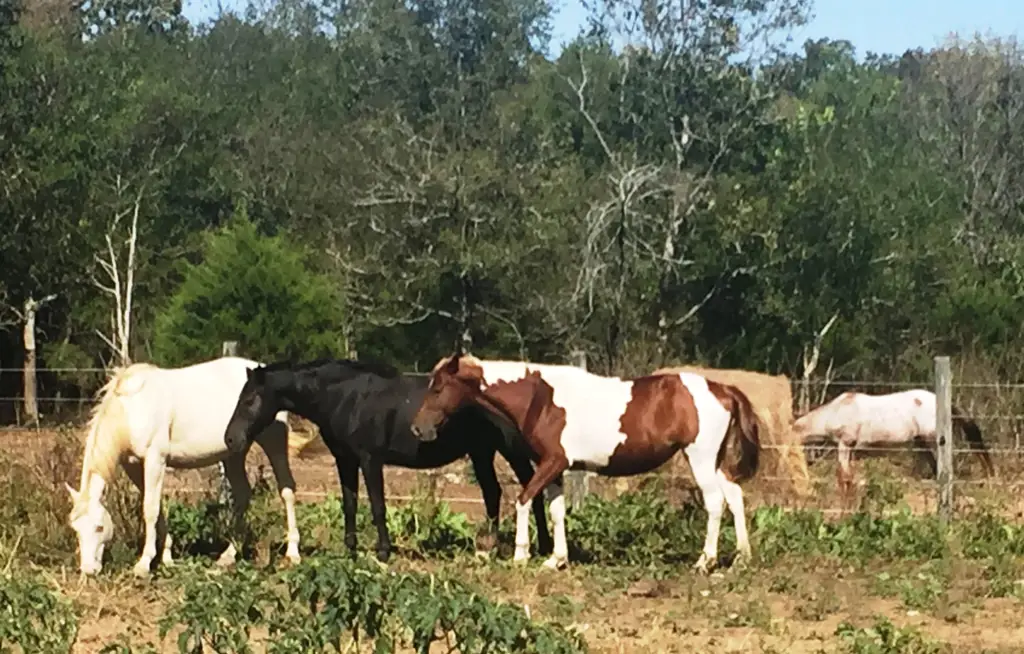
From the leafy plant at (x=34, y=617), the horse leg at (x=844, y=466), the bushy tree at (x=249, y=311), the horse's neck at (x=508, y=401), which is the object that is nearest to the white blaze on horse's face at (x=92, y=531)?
the horse's neck at (x=508, y=401)

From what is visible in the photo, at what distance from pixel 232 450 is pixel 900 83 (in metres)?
49.5

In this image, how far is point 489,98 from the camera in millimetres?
37406

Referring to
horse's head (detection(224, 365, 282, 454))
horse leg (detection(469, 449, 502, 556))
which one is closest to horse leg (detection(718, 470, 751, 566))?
horse leg (detection(469, 449, 502, 556))

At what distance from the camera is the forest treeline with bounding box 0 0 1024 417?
2234cm

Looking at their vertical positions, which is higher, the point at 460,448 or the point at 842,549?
the point at 460,448

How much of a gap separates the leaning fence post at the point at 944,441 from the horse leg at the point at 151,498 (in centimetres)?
527

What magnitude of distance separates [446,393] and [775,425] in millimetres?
4426

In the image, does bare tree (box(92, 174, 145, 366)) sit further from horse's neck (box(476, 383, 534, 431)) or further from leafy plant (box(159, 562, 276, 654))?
leafy plant (box(159, 562, 276, 654))

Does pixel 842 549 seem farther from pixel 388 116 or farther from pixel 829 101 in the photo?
pixel 829 101

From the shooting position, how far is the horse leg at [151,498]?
30.2ft

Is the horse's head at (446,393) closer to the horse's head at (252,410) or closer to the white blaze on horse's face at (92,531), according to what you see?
the horse's head at (252,410)

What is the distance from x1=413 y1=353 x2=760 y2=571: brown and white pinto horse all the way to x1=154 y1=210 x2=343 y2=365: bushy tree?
37.7ft

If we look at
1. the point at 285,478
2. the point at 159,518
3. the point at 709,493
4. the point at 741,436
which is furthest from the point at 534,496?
the point at 159,518

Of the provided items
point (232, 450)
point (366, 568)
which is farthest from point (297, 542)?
point (366, 568)
